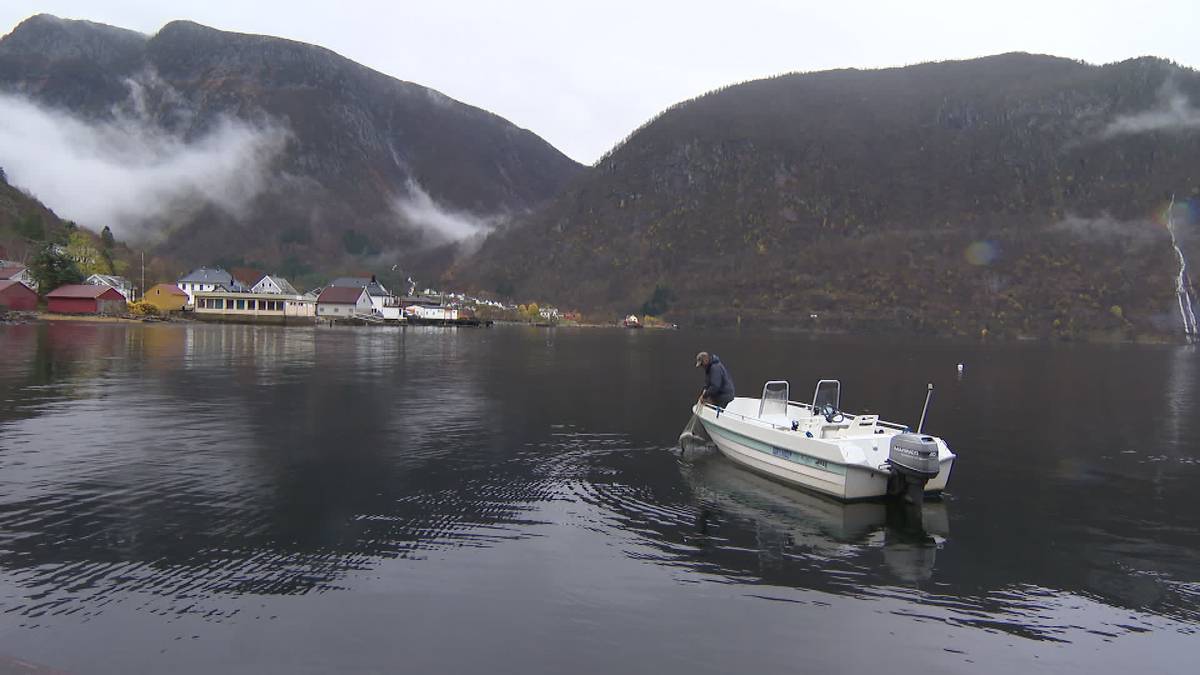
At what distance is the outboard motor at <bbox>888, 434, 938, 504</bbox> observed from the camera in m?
19.4

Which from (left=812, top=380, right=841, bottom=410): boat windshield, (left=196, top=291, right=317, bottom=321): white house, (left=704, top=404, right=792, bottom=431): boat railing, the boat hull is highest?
(left=196, top=291, right=317, bottom=321): white house

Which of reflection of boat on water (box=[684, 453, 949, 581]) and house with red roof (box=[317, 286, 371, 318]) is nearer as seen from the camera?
reflection of boat on water (box=[684, 453, 949, 581])

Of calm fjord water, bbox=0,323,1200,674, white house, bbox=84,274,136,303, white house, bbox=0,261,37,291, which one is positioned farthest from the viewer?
white house, bbox=84,274,136,303

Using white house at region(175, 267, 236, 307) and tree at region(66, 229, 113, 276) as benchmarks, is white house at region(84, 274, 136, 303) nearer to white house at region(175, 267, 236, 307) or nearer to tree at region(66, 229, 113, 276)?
tree at region(66, 229, 113, 276)

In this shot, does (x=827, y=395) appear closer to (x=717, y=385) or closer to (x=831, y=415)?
(x=831, y=415)

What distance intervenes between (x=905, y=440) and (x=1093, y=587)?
5.49 meters

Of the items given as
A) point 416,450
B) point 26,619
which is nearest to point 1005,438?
point 416,450

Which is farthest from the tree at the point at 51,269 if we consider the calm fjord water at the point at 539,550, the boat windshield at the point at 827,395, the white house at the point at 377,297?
the boat windshield at the point at 827,395

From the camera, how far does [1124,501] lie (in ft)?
76.4

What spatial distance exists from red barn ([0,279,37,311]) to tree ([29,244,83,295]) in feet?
7.57

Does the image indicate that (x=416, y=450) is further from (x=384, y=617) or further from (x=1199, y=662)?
(x=1199, y=662)

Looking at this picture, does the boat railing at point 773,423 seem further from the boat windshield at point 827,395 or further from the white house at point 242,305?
the white house at point 242,305

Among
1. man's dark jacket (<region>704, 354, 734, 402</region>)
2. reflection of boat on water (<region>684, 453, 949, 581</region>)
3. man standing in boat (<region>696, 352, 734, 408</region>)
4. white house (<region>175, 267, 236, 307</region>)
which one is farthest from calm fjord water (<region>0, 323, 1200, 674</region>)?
white house (<region>175, 267, 236, 307</region>)

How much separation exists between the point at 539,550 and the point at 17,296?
438 ft
